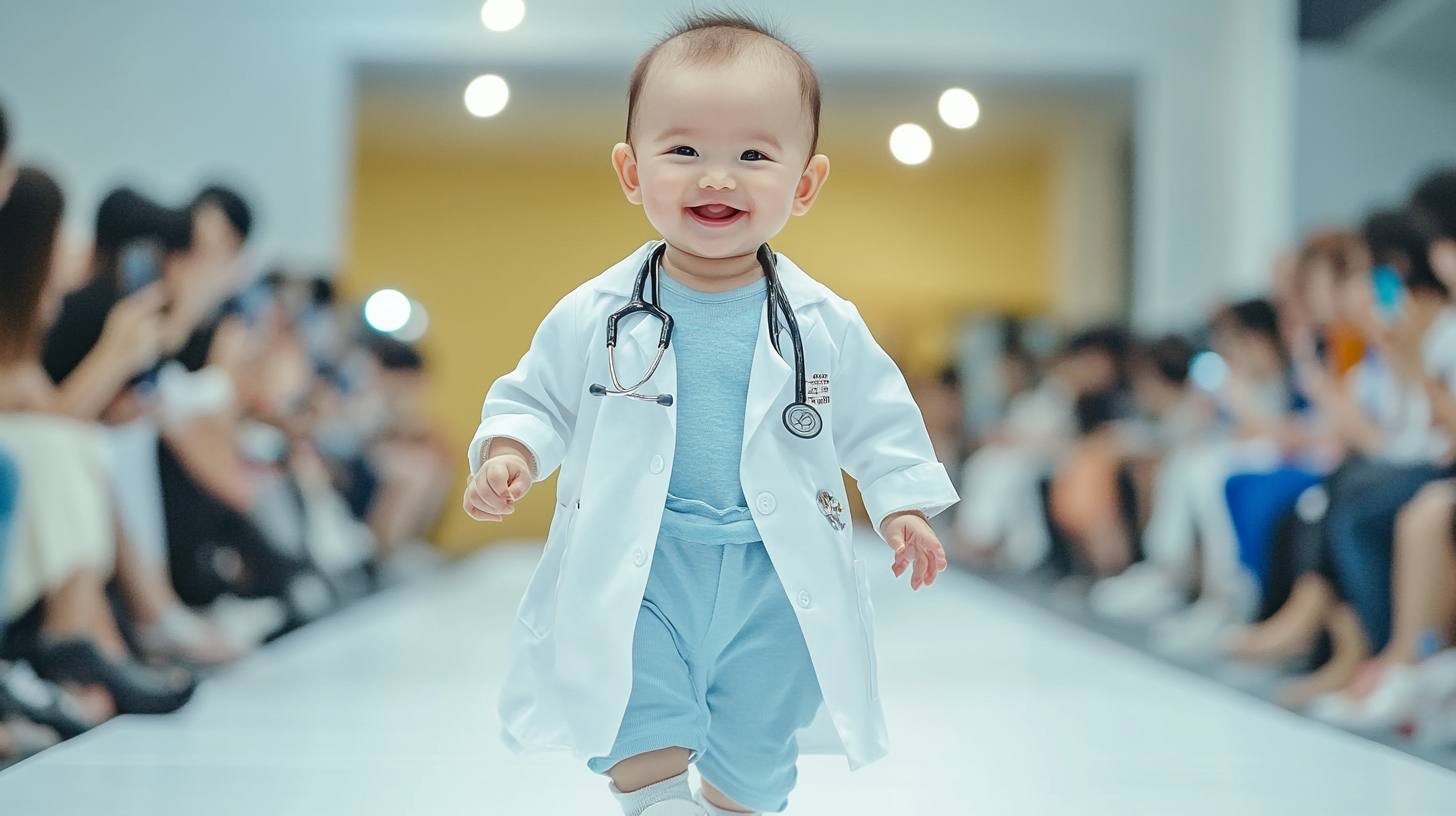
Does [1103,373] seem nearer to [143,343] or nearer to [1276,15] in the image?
[1276,15]

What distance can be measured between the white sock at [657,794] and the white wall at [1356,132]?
6.42 metres

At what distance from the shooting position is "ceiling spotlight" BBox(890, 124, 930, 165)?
29.6ft

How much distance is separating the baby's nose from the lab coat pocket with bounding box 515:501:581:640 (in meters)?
0.35

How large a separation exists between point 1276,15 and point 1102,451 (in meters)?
3.01

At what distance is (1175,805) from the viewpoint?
1801 millimetres

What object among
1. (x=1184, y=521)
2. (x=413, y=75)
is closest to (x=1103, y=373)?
(x=1184, y=521)

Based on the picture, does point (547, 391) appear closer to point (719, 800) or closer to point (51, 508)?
point (719, 800)

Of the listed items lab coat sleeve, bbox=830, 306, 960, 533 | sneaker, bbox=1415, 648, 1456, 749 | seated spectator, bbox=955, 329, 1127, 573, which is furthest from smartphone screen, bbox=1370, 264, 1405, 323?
seated spectator, bbox=955, 329, 1127, 573

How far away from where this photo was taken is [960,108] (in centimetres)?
849

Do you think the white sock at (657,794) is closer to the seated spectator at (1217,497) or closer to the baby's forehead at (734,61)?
the baby's forehead at (734,61)

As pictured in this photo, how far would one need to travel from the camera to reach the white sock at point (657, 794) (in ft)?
4.37

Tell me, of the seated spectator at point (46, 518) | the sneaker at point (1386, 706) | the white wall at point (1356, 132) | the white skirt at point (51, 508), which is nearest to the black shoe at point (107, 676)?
the seated spectator at point (46, 518)

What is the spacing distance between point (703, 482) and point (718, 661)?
184mm

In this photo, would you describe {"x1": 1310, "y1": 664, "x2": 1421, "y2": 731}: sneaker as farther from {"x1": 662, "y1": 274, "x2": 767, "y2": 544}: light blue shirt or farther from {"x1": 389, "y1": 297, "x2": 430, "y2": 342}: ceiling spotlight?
{"x1": 389, "y1": 297, "x2": 430, "y2": 342}: ceiling spotlight
